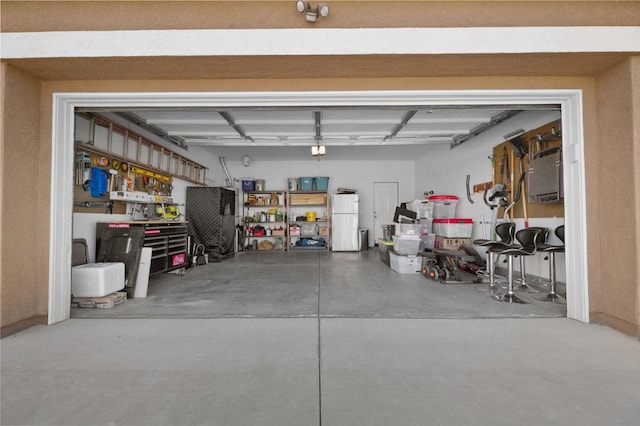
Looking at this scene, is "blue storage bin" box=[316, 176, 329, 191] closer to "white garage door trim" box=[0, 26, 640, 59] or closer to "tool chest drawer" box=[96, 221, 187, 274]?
"tool chest drawer" box=[96, 221, 187, 274]

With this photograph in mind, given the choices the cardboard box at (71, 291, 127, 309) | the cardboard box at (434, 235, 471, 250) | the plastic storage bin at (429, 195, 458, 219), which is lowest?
the cardboard box at (71, 291, 127, 309)

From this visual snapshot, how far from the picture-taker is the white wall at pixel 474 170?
13.4 ft

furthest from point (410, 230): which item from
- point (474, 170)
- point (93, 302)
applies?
point (93, 302)

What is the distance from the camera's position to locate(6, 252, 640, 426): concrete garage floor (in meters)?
1.33

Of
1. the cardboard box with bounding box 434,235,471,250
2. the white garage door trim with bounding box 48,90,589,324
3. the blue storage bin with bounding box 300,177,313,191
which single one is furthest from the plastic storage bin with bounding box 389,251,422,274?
the blue storage bin with bounding box 300,177,313,191

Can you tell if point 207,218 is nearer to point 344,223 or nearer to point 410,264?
point 344,223

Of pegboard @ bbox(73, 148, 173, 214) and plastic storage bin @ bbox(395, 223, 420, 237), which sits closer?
pegboard @ bbox(73, 148, 173, 214)

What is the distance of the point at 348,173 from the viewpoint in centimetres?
898

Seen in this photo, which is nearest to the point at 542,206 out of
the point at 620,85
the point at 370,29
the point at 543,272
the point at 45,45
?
the point at 543,272

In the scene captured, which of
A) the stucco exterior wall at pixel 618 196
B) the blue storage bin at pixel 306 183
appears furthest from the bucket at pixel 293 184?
the stucco exterior wall at pixel 618 196

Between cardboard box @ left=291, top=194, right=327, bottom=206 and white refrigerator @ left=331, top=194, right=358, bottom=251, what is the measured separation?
0.58 meters

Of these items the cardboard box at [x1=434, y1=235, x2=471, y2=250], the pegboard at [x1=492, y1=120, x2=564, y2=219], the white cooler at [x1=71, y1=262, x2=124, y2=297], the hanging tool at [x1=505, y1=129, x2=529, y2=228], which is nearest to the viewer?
the white cooler at [x1=71, y1=262, x2=124, y2=297]

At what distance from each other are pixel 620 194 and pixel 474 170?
357 centimetres

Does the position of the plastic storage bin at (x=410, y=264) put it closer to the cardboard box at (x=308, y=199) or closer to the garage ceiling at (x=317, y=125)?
the garage ceiling at (x=317, y=125)
